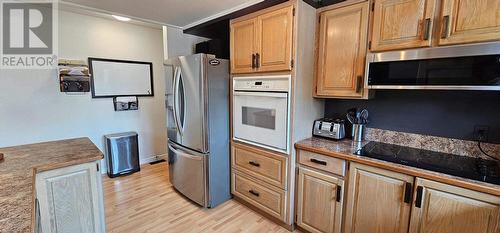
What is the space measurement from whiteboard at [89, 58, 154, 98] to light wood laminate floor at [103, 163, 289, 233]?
140cm

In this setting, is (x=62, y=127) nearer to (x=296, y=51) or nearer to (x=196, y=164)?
(x=196, y=164)

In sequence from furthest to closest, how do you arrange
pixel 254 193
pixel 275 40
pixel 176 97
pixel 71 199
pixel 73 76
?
pixel 73 76
pixel 176 97
pixel 254 193
pixel 275 40
pixel 71 199

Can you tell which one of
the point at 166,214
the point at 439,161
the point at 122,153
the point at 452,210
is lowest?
the point at 166,214

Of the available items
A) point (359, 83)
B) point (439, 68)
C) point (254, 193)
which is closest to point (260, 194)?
point (254, 193)

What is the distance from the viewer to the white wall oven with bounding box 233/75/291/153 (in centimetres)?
197

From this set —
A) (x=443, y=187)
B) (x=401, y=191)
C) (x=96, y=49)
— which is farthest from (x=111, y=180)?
(x=443, y=187)

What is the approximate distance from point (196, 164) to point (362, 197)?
1658 millimetres

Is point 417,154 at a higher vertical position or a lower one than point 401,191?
higher

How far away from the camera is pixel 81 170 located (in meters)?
1.51

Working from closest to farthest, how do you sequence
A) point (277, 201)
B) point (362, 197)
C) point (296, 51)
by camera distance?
point (362, 197)
point (296, 51)
point (277, 201)

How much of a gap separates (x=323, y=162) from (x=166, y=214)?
69.0 inches

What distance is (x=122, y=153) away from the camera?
10.7ft

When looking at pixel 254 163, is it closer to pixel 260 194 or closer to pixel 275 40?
pixel 260 194

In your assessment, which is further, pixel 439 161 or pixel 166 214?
pixel 166 214
